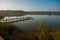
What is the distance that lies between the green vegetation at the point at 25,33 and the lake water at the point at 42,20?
0.24 feet

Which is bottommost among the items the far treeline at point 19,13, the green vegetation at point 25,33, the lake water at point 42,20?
the green vegetation at point 25,33

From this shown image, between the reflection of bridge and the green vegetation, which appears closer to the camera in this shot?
the green vegetation

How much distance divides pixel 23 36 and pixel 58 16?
80 centimetres

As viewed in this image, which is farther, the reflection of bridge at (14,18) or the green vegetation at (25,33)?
the reflection of bridge at (14,18)

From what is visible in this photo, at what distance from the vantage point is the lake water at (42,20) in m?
2.97

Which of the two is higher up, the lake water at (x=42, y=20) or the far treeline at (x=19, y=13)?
the far treeline at (x=19, y=13)

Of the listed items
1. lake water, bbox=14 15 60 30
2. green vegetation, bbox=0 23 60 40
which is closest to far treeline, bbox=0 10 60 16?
lake water, bbox=14 15 60 30

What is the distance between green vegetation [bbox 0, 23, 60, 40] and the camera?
2969mm

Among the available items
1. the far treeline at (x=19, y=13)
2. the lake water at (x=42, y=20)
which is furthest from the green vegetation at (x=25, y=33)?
the far treeline at (x=19, y=13)

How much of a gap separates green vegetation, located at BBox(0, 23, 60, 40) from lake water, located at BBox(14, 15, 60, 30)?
0.24 ft

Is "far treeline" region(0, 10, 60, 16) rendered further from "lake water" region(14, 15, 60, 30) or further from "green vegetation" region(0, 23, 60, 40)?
"green vegetation" region(0, 23, 60, 40)

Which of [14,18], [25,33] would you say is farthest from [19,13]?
[25,33]

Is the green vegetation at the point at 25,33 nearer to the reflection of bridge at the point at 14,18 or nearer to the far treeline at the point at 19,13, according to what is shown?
the reflection of bridge at the point at 14,18

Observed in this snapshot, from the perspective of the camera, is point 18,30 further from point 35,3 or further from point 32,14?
point 35,3
